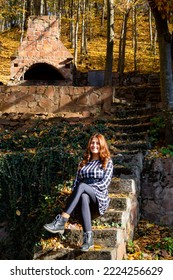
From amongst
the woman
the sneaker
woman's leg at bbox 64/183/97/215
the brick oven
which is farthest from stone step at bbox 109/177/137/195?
the brick oven

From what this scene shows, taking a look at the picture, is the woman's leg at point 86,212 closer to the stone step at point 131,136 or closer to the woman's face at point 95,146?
the woman's face at point 95,146

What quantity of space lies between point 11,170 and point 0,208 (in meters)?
0.65

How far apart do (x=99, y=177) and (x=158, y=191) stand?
2089 millimetres

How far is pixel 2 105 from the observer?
34.9 feet

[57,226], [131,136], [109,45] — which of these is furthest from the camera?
[109,45]

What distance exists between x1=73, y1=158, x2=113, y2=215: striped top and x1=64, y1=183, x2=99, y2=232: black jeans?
0.11 metres

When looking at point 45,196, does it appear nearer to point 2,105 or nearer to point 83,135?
point 83,135

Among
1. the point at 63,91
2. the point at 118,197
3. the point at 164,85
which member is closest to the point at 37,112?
the point at 63,91

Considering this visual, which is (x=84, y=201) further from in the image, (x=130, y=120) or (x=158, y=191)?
(x=130, y=120)

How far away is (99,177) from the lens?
14.9 feet

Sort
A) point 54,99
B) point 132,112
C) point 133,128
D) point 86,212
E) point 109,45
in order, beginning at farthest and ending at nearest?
point 109,45, point 54,99, point 132,112, point 133,128, point 86,212

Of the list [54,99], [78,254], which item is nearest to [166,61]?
[54,99]

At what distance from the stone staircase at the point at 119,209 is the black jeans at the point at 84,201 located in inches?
11.4

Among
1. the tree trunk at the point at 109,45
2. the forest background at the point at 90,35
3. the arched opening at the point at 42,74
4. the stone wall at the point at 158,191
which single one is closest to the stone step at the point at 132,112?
the stone wall at the point at 158,191
